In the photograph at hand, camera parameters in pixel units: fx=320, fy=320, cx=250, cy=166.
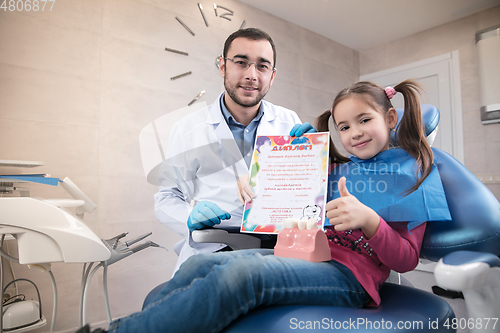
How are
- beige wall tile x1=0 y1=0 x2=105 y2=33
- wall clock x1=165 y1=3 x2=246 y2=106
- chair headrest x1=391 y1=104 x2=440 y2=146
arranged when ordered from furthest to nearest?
wall clock x1=165 y1=3 x2=246 y2=106 < beige wall tile x1=0 y1=0 x2=105 y2=33 < chair headrest x1=391 y1=104 x2=440 y2=146

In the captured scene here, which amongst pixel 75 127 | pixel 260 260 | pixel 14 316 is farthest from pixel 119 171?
pixel 260 260

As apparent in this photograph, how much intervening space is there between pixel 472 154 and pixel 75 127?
11.1ft

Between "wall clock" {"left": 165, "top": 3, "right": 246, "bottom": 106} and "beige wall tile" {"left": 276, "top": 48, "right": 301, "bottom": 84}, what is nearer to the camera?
"wall clock" {"left": 165, "top": 3, "right": 246, "bottom": 106}

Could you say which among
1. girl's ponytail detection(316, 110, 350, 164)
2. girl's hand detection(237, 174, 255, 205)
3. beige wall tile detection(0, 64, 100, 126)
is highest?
beige wall tile detection(0, 64, 100, 126)

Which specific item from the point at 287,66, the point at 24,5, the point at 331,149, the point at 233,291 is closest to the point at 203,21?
the point at 287,66

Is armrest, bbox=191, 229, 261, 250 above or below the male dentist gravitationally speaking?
below

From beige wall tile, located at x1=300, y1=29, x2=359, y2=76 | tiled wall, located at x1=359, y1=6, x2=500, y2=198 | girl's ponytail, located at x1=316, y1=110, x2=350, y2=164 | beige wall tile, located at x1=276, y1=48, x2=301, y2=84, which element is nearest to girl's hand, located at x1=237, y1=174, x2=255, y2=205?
girl's ponytail, located at x1=316, y1=110, x2=350, y2=164

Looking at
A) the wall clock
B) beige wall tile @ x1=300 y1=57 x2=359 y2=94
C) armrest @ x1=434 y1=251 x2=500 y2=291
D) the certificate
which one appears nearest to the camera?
armrest @ x1=434 y1=251 x2=500 y2=291

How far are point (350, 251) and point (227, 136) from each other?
0.85 meters

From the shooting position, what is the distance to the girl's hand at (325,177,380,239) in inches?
30.0

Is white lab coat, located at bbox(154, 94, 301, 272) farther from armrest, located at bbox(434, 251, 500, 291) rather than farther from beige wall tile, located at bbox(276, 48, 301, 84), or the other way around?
beige wall tile, located at bbox(276, 48, 301, 84)

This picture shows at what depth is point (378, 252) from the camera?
0.79 m

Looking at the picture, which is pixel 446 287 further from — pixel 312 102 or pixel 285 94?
pixel 312 102

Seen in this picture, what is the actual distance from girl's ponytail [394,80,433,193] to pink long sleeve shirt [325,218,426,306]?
0.20 meters
